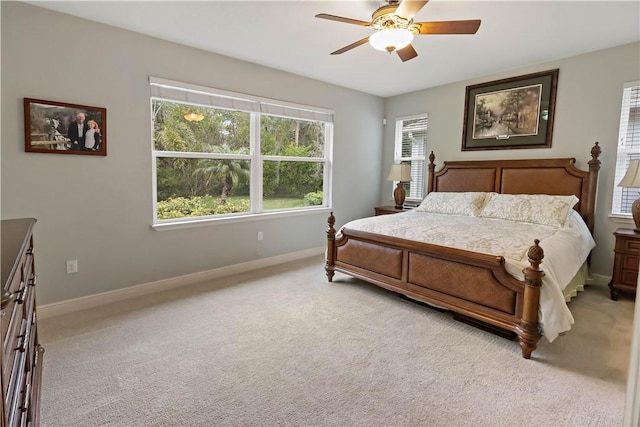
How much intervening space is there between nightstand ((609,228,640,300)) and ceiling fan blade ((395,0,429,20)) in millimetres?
2824

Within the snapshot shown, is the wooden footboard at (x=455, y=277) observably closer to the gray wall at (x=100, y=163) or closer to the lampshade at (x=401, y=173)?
the gray wall at (x=100, y=163)

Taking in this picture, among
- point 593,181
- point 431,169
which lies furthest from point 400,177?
point 593,181

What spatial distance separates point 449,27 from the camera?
7.61ft

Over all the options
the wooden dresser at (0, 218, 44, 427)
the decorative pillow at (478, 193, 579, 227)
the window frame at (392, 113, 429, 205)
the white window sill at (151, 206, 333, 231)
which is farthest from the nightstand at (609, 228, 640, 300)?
the wooden dresser at (0, 218, 44, 427)

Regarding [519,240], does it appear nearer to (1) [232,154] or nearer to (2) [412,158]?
(2) [412,158]

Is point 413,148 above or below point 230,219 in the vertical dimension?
above

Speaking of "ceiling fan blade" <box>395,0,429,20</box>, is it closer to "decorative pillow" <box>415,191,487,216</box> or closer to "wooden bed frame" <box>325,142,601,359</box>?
"wooden bed frame" <box>325,142,601,359</box>

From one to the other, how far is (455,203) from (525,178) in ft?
2.79

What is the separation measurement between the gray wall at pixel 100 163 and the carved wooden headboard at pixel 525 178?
8.83 ft

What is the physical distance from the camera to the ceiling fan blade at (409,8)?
205cm

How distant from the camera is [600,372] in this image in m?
2.05

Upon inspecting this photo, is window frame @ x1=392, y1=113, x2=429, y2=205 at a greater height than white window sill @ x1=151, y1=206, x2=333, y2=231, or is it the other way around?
window frame @ x1=392, y1=113, x2=429, y2=205

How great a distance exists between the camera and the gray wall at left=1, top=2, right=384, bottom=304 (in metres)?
2.57

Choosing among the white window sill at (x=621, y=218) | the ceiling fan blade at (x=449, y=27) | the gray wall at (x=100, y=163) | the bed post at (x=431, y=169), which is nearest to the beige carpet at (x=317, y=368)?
the gray wall at (x=100, y=163)
